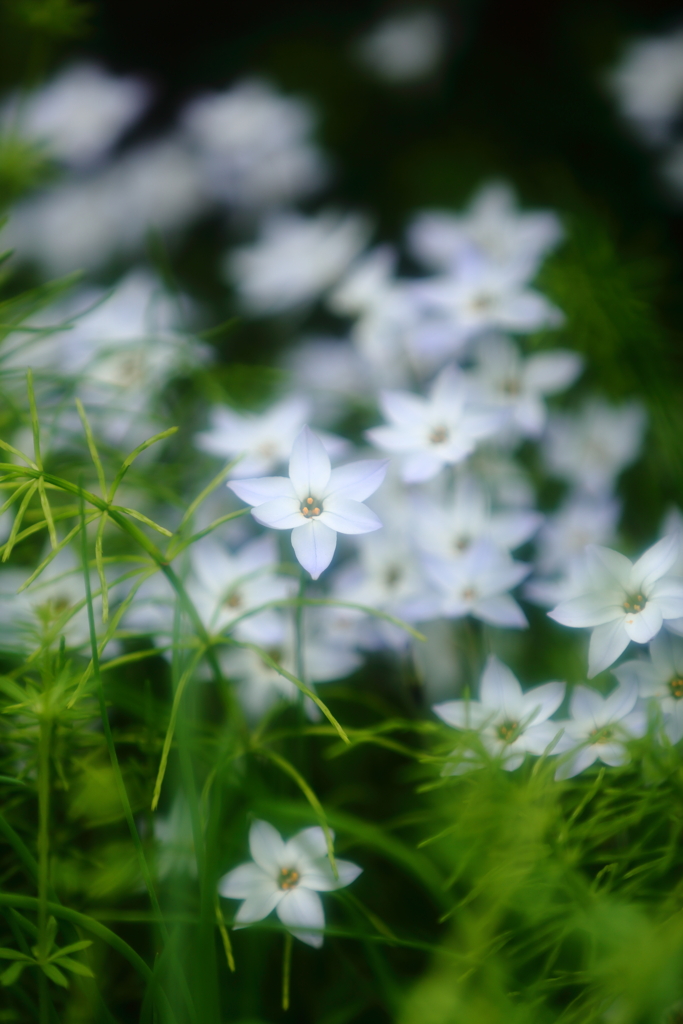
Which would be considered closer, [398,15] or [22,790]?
[22,790]

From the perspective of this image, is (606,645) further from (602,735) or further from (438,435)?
(438,435)

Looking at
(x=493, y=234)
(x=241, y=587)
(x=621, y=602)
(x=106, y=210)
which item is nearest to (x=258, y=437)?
(x=241, y=587)

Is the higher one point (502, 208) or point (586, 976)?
point (502, 208)

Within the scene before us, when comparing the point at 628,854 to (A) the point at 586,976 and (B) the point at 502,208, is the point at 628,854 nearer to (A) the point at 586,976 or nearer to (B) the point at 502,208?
(A) the point at 586,976

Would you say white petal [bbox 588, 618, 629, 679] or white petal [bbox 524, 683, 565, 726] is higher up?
white petal [bbox 588, 618, 629, 679]

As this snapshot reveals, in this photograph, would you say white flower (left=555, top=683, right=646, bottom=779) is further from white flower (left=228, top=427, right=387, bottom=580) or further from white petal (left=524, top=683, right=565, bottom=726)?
white flower (left=228, top=427, right=387, bottom=580)

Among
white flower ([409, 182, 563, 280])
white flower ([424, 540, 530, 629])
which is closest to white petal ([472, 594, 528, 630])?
white flower ([424, 540, 530, 629])

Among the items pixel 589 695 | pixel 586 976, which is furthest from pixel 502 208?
pixel 586 976
